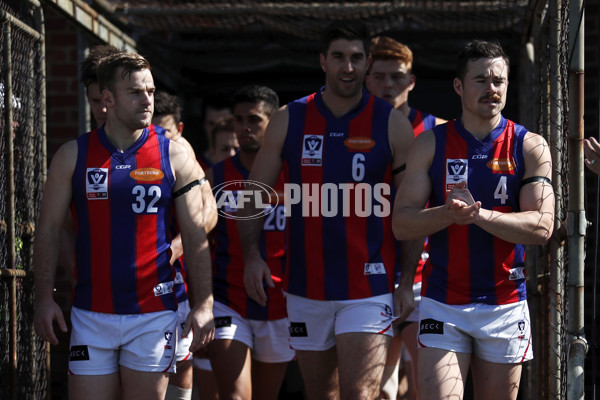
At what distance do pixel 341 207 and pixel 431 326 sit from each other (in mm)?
928

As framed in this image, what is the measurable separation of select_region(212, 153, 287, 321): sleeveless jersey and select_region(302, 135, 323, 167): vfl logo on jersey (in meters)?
0.92

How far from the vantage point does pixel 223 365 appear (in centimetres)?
602

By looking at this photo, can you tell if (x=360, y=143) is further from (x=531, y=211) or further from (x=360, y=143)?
(x=531, y=211)

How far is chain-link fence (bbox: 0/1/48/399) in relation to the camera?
17.4ft

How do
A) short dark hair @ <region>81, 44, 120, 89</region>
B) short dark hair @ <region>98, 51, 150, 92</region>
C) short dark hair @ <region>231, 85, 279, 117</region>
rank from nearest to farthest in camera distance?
short dark hair @ <region>98, 51, 150, 92</region>
short dark hair @ <region>81, 44, 120, 89</region>
short dark hair @ <region>231, 85, 279, 117</region>

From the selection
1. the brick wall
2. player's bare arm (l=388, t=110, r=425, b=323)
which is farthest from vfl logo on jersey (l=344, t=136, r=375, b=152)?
the brick wall

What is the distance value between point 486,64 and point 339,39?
992mm

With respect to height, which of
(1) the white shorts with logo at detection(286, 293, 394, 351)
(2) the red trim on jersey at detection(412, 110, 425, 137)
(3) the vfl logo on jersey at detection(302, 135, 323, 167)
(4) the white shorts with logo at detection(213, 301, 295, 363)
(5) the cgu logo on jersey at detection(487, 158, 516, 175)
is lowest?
(4) the white shorts with logo at detection(213, 301, 295, 363)

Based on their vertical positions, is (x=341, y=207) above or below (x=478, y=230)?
above

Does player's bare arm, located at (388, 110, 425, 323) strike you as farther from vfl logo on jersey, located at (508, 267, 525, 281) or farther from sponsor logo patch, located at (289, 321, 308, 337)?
vfl logo on jersey, located at (508, 267, 525, 281)

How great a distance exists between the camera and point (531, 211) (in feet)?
14.6

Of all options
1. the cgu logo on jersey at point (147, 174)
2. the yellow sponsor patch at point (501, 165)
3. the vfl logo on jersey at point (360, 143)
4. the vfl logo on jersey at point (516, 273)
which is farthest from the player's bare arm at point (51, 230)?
the vfl logo on jersey at point (516, 273)

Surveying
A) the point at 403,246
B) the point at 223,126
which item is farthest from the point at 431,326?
the point at 223,126

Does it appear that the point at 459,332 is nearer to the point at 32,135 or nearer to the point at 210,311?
the point at 210,311
